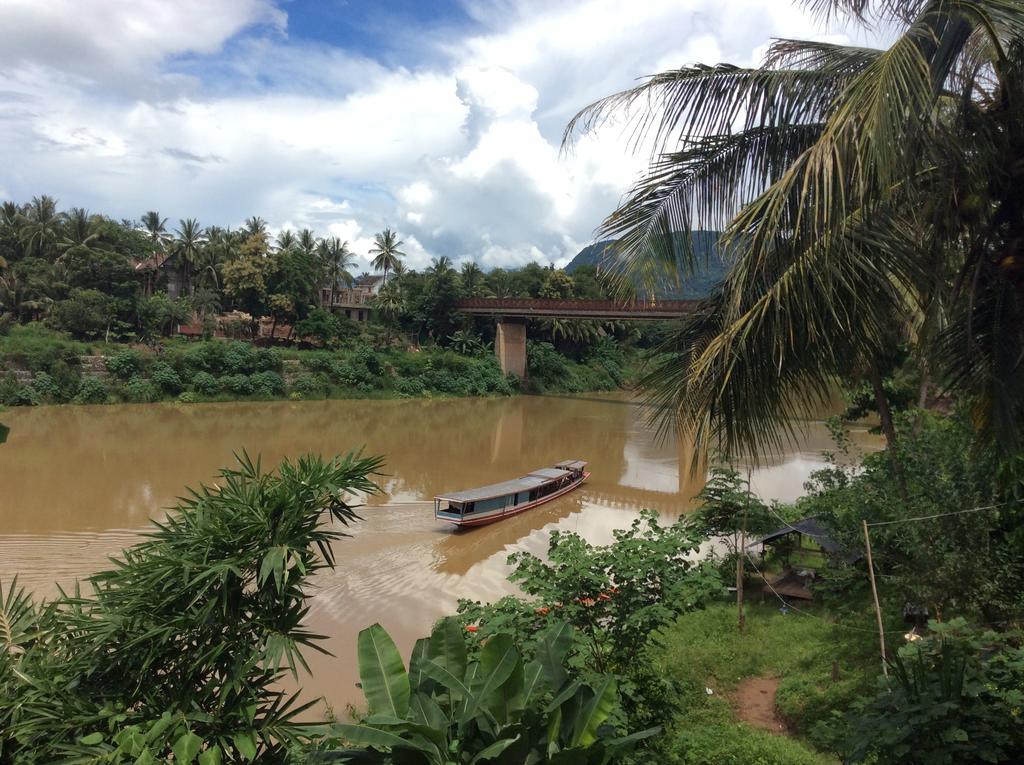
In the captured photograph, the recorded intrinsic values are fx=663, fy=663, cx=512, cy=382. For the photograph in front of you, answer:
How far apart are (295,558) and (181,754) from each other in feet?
2.77

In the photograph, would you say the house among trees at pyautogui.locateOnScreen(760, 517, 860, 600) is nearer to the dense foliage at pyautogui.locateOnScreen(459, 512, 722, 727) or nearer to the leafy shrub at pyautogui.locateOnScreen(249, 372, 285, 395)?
the dense foliage at pyautogui.locateOnScreen(459, 512, 722, 727)

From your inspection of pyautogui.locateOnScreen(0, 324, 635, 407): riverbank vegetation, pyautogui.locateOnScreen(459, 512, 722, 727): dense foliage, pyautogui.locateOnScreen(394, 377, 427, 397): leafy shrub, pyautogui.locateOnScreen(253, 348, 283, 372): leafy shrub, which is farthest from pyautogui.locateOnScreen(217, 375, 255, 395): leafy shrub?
pyautogui.locateOnScreen(459, 512, 722, 727): dense foliage

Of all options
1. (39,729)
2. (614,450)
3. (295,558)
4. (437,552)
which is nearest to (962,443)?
(295,558)

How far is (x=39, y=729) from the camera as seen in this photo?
276 centimetres

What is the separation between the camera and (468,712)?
96.5 inches

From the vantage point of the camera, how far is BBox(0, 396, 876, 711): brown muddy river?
35.3ft

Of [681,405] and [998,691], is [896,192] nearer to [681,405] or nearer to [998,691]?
[681,405]

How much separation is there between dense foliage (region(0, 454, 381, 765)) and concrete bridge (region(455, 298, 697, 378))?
26.2m

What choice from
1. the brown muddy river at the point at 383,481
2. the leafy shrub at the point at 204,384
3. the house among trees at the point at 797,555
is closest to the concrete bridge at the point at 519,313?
the brown muddy river at the point at 383,481

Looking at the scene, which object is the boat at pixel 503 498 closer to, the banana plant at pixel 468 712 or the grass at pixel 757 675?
the grass at pixel 757 675

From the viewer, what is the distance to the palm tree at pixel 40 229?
31.5 meters

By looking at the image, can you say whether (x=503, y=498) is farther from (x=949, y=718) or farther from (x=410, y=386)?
(x=410, y=386)

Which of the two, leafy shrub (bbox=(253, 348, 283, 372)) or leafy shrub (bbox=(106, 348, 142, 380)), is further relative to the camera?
leafy shrub (bbox=(253, 348, 283, 372))

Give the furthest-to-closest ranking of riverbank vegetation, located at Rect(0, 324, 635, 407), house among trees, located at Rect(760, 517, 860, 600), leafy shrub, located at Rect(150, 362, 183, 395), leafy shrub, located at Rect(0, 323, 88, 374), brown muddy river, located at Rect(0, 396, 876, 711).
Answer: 1. leafy shrub, located at Rect(150, 362, 183, 395)
2. riverbank vegetation, located at Rect(0, 324, 635, 407)
3. leafy shrub, located at Rect(0, 323, 88, 374)
4. brown muddy river, located at Rect(0, 396, 876, 711)
5. house among trees, located at Rect(760, 517, 860, 600)
